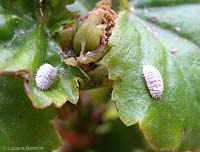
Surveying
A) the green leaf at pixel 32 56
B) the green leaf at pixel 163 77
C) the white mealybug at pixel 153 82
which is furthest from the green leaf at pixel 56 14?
the white mealybug at pixel 153 82

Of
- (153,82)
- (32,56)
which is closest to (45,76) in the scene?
(32,56)

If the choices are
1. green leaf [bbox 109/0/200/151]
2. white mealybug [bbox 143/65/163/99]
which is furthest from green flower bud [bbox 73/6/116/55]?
white mealybug [bbox 143/65/163/99]

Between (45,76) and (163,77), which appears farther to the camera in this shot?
(163,77)

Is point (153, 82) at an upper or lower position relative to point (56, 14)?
lower

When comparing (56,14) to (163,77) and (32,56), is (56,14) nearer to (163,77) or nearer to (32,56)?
(32,56)

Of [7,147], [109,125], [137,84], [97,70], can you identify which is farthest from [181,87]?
[109,125]

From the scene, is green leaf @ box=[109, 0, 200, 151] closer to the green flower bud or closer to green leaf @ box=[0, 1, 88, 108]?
the green flower bud

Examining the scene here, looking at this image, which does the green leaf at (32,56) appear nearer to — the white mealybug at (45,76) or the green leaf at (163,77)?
the white mealybug at (45,76)
